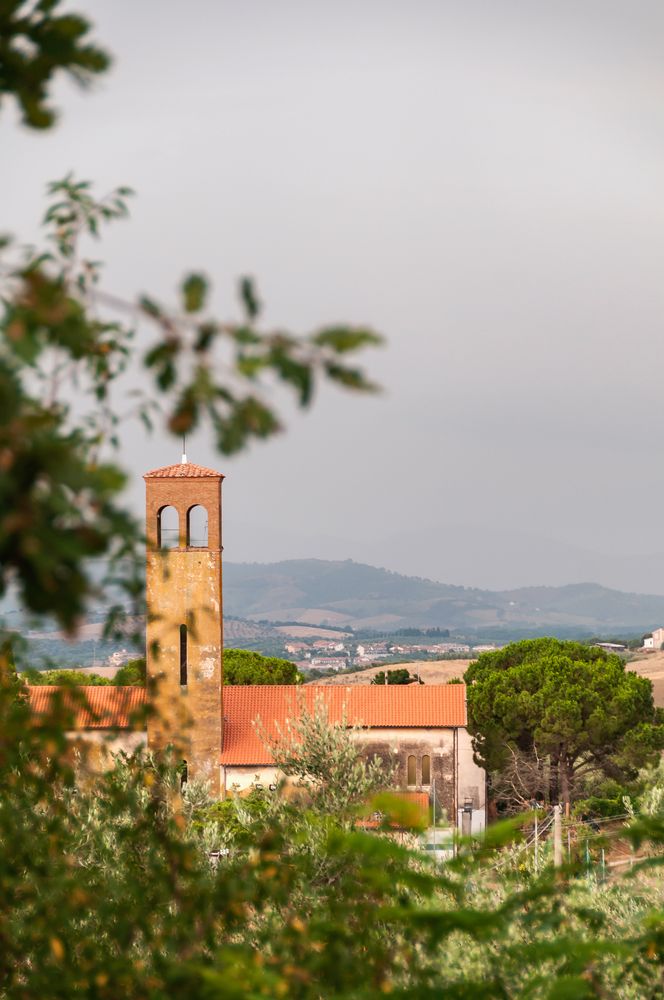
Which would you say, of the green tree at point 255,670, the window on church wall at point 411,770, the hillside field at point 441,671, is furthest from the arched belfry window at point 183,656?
the hillside field at point 441,671

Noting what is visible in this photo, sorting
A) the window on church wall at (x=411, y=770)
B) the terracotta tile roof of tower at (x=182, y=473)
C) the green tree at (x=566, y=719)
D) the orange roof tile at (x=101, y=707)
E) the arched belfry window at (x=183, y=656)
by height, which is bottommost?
the window on church wall at (x=411, y=770)

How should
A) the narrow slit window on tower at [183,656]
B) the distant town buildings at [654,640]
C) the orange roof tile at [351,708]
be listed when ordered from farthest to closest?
the distant town buildings at [654,640], the orange roof tile at [351,708], the narrow slit window on tower at [183,656]

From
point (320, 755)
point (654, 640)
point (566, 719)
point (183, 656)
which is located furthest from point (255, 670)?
point (654, 640)

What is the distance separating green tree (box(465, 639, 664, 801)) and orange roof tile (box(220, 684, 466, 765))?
1.10 m

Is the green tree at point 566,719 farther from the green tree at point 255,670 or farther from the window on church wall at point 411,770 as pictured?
the green tree at point 255,670

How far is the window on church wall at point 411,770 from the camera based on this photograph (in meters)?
38.8

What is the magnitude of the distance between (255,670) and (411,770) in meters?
12.5

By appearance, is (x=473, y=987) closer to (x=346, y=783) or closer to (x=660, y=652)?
(x=346, y=783)

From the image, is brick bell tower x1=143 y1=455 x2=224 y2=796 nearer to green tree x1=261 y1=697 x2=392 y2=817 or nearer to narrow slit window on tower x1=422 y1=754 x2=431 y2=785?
narrow slit window on tower x1=422 y1=754 x2=431 y2=785

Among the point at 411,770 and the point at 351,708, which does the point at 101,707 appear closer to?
the point at 351,708

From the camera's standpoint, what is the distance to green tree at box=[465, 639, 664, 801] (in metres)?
35.5

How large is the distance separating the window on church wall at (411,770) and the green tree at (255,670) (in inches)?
467

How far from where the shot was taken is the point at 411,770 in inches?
1533

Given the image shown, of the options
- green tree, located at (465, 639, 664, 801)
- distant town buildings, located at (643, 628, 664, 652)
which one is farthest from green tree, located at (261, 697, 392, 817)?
distant town buildings, located at (643, 628, 664, 652)
